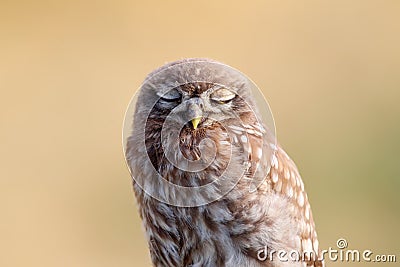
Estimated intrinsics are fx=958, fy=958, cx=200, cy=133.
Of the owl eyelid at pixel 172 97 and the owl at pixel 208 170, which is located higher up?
the owl eyelid at pixel 172 97

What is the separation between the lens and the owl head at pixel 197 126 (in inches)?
194

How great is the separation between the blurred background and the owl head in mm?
3951

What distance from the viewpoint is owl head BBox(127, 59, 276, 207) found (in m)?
4.92

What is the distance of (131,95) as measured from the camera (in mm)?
11617

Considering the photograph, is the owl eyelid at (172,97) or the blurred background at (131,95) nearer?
the owl eyelid at (172,97)

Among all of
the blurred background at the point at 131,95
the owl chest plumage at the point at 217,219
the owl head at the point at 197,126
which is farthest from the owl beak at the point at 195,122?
the blurred background at the point at 131,95

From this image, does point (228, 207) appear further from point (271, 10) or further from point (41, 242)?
point (271, 10)

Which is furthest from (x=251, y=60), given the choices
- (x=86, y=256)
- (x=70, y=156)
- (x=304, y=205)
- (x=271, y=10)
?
(x=304, y=205)

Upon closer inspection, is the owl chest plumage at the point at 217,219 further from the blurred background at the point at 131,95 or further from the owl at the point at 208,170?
the blurred background at the point at 131,95

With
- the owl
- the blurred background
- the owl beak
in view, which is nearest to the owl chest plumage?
the owl

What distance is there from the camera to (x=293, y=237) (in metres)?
5.37

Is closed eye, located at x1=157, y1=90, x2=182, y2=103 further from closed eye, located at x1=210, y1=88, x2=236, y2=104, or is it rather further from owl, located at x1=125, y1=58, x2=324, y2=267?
closed eye, located at x1=210, y1=88, x2=236, y2=104

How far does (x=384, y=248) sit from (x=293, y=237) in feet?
14.4

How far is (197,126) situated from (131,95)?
21.9ft
